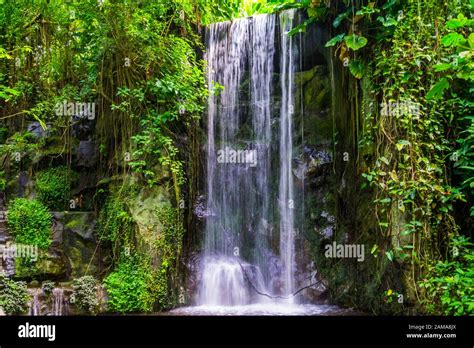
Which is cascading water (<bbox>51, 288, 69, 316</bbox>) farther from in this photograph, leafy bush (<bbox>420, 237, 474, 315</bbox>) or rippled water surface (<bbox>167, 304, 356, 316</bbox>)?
leafy bush (<bbox>420, 237, 474, 315</bbox>)

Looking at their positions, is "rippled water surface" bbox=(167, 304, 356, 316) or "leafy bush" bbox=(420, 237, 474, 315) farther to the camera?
"rippled water surface" bbox=(167, 304, 356, 316)

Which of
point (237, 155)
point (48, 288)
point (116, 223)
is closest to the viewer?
point (48, 288)

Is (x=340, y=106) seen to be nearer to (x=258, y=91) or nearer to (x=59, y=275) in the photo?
(x=258, y=91)

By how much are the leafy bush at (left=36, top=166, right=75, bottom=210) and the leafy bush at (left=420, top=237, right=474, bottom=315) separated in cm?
666

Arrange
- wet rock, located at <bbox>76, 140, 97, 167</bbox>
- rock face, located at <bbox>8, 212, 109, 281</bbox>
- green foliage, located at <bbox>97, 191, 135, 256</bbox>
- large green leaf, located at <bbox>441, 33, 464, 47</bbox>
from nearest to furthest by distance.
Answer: large green leaf, located at <bbox>441, 33, 464, 47</bbox>
green foliage, located at <bbox>97, 191, 135, 256</bbox>
rock face, located at <bbox>8, 212, 109, 281</bbox>
wet rock, located at <bbox>76, 140, 97, 167</bbox>

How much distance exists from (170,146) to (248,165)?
181 centimetres

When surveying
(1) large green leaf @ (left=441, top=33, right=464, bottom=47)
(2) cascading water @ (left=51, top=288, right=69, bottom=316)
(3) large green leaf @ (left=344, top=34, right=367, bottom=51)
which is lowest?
(2) cascading water @ (left=51, top=288, right=69, bottom=316)

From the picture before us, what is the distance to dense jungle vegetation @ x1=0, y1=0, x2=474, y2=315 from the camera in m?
5.03

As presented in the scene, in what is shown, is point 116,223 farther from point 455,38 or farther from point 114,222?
point 455,38

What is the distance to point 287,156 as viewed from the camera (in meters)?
7.71

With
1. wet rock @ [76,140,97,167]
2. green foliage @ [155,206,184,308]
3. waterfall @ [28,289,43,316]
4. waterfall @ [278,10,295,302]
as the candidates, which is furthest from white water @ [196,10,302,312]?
waterfall @ [28,289,43,316]

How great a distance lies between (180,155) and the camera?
748cm

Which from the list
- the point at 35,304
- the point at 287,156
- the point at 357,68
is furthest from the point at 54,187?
the point at 357,68

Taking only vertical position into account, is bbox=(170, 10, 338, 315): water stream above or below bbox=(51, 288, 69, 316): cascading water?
above
